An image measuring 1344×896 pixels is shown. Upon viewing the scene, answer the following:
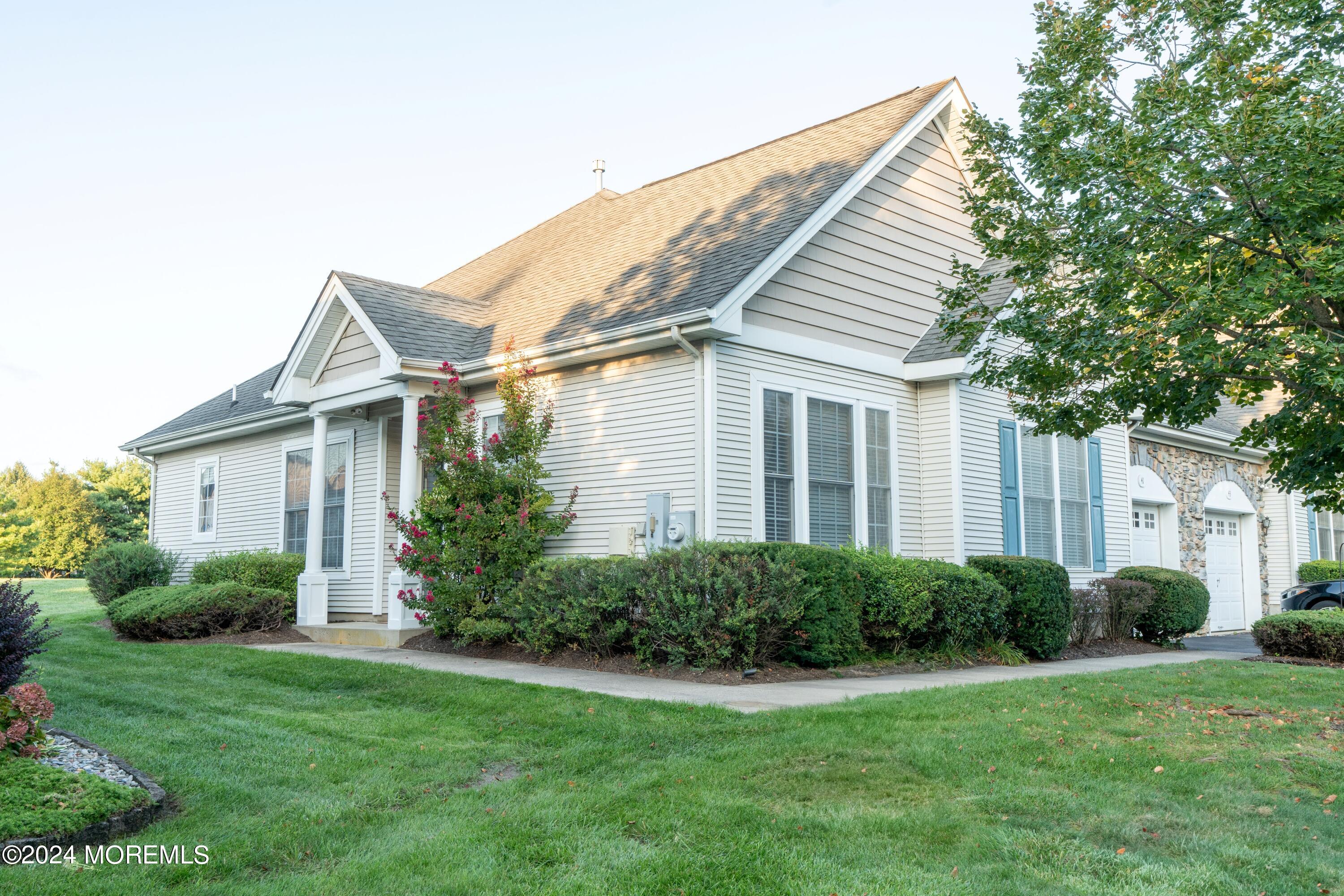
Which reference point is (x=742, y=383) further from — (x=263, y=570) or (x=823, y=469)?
(x=263, y=570)

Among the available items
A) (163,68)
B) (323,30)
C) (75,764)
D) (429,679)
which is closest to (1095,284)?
(429,679)

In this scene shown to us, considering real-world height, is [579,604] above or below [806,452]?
below

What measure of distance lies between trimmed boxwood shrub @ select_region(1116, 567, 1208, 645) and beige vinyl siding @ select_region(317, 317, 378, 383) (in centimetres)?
1106

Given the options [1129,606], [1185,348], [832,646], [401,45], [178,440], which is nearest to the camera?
[1185,348]

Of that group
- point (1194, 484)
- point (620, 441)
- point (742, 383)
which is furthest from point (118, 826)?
point (1194, 484)

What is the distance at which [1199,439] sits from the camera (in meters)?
18.1

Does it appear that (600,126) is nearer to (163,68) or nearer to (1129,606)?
(163,68)

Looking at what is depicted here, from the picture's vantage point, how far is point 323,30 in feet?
45.9

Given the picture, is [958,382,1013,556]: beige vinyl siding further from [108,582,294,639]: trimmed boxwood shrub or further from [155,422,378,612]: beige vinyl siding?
[108,582,294,639]: trimmed boxwood shrub

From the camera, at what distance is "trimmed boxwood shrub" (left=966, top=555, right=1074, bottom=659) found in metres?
11.6

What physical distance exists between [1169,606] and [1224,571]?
20.4 feet

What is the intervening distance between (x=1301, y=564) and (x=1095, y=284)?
52.9 ft

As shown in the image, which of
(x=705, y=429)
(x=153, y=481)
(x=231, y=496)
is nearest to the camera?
(x=705, y=429)

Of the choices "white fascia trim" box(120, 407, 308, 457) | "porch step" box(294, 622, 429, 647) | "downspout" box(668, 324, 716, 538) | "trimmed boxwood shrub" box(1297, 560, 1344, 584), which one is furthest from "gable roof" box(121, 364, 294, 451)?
"trimmed boxwood shrub" box(1297, 560, 1344, 584)
